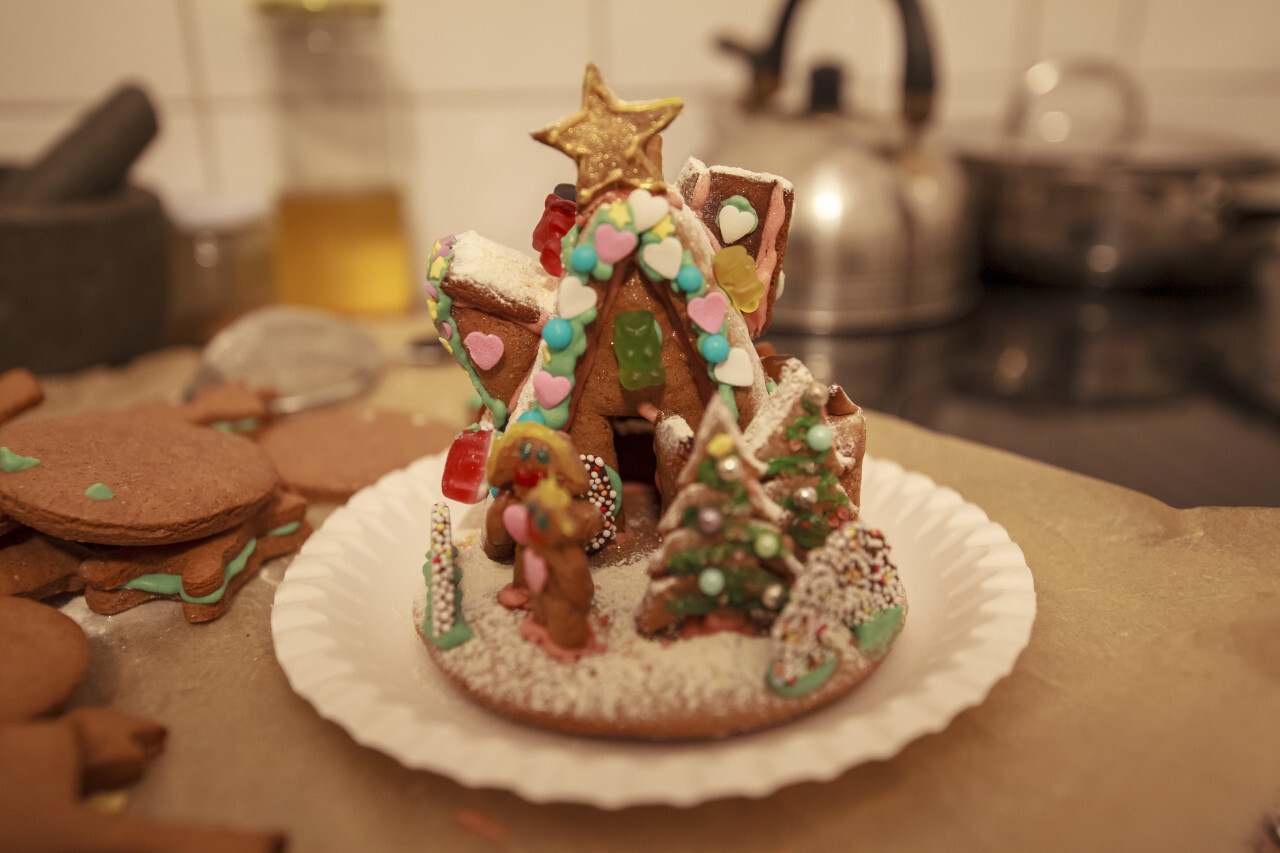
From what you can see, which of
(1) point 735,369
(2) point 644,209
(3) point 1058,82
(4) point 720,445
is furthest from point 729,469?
(3) point 1058,82

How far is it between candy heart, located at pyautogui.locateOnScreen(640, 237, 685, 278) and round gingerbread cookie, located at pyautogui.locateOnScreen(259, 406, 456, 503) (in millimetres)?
567

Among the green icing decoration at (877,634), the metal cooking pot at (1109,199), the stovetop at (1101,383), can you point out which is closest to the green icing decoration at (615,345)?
the green icing decoration at (877,634)

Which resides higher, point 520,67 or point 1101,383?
point 520,67

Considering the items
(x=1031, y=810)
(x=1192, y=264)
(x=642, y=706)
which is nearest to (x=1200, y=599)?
(x=1031, y=810)

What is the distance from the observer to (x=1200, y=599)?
915mm

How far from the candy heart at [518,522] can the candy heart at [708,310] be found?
0.72ft

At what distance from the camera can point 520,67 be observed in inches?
75.9

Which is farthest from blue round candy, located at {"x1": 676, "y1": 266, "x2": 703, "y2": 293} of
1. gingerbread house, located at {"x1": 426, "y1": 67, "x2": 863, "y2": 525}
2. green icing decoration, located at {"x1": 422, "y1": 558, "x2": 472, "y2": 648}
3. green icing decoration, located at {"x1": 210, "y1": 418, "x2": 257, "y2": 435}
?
green icing decoration, located at {"x1": 210, "y1": 418, "x2": 257, "y2": 435}

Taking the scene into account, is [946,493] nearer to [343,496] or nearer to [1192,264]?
[343,496]

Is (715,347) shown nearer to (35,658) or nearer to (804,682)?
(804,682)

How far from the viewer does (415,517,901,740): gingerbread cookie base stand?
27.2 inches

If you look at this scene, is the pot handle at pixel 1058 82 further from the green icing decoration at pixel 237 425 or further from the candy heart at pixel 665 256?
the green icing decoration at pixel 237 425

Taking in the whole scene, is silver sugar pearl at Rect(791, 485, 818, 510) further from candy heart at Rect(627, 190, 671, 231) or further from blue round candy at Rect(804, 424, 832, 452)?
candy heart at Rect(627, 190, 671, 231)

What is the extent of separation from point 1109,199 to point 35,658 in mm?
1858
